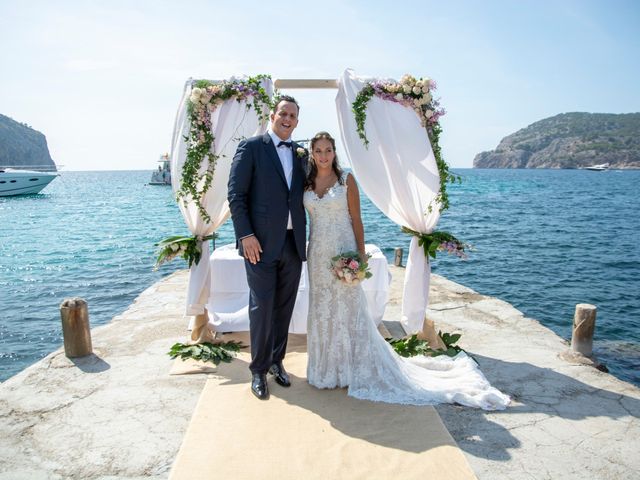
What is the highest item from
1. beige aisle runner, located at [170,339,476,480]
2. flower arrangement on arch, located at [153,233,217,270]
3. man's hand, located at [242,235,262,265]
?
man's hand, located at [242,235,262,265]

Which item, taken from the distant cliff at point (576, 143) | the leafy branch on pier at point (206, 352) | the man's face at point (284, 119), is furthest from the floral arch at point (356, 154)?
the distant cliff at point (576, 143)

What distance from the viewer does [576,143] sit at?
11588cm

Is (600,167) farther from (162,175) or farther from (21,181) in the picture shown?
(21,181)

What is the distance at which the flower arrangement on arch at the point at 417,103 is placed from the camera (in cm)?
536

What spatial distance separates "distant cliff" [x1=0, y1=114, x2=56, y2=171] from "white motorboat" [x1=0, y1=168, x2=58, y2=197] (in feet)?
176

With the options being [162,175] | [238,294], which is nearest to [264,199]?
[238,294]

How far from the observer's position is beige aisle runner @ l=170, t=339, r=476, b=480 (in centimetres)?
324

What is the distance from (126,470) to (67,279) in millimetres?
13197

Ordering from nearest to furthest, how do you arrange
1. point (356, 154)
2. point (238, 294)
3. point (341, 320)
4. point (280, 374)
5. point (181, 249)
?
point (341, 320), point (280, 374), point (181, 249), point (356, 154), point (238, 294)

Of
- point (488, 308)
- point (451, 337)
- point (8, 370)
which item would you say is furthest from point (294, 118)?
point (8, 370)

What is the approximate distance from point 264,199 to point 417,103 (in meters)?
2.19

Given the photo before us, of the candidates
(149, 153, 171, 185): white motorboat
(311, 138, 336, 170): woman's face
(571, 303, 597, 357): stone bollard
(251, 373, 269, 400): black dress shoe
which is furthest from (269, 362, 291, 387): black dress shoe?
(149, 153, 171, 185): white motorboat

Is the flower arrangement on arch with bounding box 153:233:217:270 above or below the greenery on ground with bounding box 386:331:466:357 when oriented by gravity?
above

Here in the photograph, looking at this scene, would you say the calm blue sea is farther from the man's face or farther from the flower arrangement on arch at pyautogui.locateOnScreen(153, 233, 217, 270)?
the man's face
